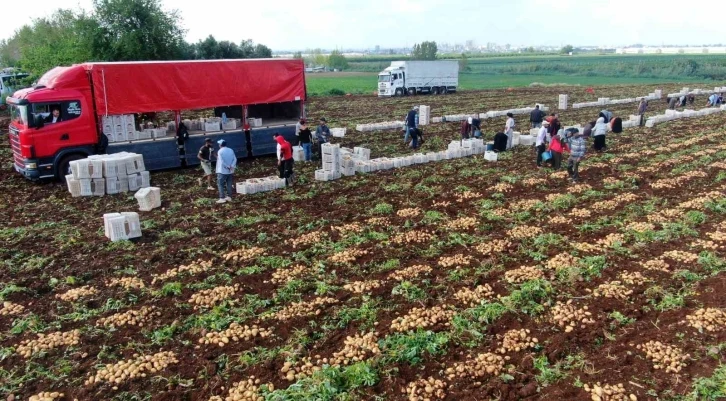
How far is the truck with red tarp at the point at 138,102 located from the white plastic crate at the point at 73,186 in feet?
3.98

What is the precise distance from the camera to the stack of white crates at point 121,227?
10664mm

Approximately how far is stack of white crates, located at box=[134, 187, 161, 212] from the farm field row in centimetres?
54

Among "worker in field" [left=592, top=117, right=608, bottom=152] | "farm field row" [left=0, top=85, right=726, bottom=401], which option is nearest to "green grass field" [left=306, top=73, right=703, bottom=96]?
"worker in field" [left=592, top=117, right=608, bottom=152]

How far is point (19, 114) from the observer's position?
47.9 ft

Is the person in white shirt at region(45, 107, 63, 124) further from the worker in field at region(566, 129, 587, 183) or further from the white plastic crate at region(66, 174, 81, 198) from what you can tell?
the worker in field at region(566, 129, 587, 183)

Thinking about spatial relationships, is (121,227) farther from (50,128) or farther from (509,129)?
(509,129)

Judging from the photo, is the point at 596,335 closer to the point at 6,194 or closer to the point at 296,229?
the point at 296,229

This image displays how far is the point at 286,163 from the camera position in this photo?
14.6m

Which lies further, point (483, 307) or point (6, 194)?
point (6, 194)

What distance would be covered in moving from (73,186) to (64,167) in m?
1.48

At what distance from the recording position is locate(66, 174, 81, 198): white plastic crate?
13.9 metres

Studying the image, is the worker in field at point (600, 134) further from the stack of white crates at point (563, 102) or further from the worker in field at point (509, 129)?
the stack of white crates at point (563, 102)

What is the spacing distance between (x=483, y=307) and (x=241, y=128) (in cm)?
1324

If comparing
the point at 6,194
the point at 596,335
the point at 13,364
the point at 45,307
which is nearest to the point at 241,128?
the point at 6,194
